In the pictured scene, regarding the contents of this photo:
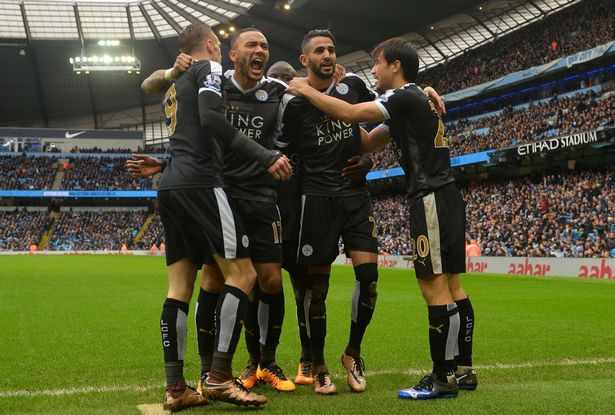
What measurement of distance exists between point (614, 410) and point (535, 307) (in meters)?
7.45

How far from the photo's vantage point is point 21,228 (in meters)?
59.4

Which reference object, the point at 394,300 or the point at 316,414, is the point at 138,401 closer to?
the point at 316,414

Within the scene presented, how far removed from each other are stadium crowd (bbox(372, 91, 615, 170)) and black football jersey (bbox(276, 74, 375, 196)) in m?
27.3

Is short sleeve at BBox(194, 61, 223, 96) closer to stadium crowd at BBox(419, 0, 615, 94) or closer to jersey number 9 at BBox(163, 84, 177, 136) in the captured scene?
jersey number 9 at BBox(163, 84, 177, 136)

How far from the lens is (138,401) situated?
14.5 ft

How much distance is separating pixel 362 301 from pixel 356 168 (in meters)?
1.09

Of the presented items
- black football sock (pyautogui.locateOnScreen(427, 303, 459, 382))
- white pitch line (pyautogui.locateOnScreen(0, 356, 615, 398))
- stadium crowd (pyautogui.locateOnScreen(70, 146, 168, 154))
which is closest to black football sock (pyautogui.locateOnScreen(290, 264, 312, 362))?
white pitch line (pyautogui.locateOnScreen(0, 356, 615, 398))

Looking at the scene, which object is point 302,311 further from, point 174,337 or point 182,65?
point 182,65

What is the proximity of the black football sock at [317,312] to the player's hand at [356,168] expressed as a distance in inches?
33.8

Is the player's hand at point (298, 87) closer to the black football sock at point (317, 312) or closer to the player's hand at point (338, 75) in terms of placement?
the player's hand at point (338, 75)

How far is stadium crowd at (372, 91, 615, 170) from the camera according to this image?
102 ft

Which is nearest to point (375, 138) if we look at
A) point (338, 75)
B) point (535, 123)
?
point (338, 75)

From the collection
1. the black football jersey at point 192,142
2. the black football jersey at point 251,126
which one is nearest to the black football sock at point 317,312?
the black football jersey at point 251,126

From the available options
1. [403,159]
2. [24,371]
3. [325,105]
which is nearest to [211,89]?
[325,105]
